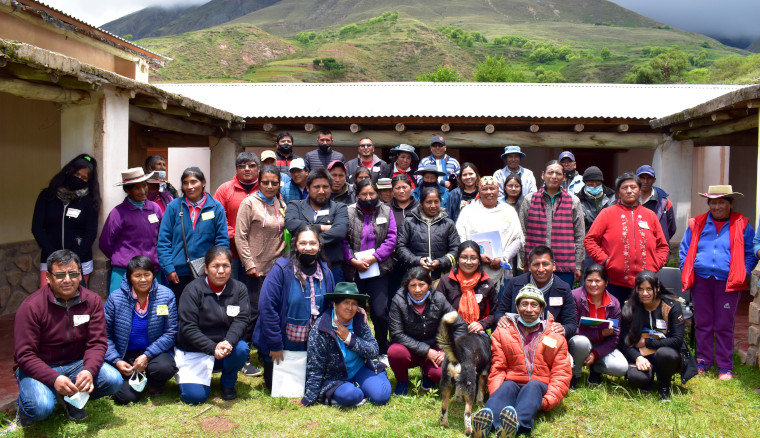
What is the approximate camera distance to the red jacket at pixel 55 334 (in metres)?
3.68

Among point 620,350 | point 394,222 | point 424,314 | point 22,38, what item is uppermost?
point 22,38

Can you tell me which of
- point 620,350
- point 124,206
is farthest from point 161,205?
point 620,350

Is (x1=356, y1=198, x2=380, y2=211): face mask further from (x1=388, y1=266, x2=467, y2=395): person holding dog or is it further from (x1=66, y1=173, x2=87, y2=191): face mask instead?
(x1=66, y1=173, x2=87, y2=191): face mask

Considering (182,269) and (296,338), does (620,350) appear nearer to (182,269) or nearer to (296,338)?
(296,338)

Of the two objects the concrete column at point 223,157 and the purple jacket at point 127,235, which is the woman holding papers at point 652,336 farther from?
the concrete column at point 223,157

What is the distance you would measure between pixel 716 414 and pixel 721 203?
1845 mm

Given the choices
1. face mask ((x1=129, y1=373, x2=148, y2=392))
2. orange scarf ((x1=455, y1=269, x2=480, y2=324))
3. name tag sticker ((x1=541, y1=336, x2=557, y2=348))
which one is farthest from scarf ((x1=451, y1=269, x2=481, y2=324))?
face mask ((x1=129, y1=373, x2=148, y2=392))

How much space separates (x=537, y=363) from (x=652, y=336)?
3.86ft

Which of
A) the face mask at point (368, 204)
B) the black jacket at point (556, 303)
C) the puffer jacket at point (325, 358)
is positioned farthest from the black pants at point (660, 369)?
the face mask at point (368, 204)

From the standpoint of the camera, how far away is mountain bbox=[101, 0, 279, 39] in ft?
425

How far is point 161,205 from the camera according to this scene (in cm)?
557

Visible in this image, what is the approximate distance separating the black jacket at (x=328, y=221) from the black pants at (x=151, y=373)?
56.4 inches

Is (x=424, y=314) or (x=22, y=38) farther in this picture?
(x=22, y=38)

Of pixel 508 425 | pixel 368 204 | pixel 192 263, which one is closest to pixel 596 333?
pixel 508 425
